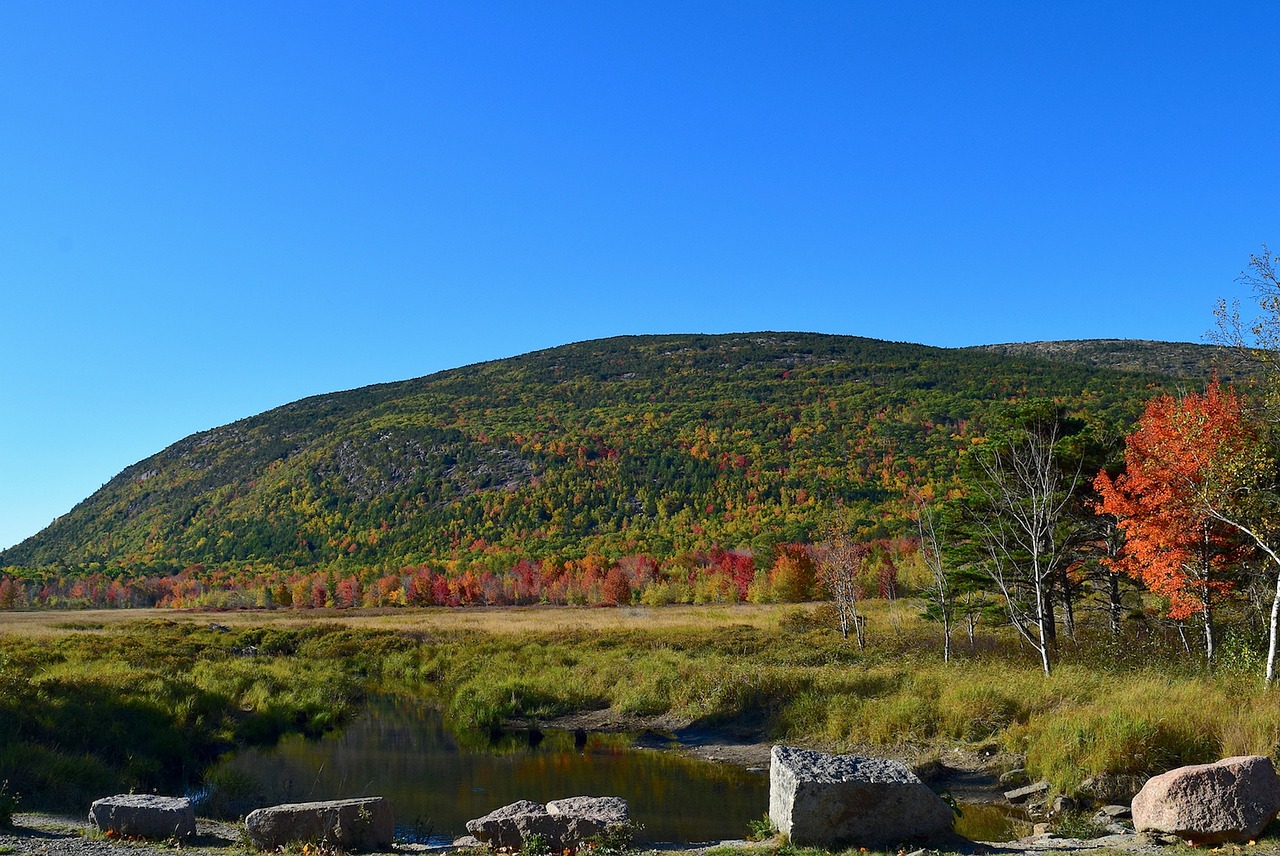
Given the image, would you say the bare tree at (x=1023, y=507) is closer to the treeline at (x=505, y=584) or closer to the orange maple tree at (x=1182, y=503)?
the orange maple tree at (x=1182, y=503)

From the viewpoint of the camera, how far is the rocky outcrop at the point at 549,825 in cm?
1092

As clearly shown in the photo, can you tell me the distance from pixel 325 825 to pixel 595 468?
138815mm

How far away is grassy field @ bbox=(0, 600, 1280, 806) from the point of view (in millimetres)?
15492

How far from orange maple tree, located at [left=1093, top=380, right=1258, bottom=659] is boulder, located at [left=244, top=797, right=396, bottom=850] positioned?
18.4m

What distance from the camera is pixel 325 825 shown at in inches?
428

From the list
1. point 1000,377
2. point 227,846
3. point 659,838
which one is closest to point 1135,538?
point 659,838

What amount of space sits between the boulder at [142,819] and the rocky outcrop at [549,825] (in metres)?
3.76

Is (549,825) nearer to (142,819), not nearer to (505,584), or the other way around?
(142,819)

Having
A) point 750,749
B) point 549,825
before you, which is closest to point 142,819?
point 549,825

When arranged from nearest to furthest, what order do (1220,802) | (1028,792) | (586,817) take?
(1220,802) → (586,817) → (1028,792)

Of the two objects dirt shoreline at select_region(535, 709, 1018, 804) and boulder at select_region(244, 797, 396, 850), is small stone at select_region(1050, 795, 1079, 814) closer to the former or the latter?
dirt shoreline at select_region(535, 709, 1018, 804)

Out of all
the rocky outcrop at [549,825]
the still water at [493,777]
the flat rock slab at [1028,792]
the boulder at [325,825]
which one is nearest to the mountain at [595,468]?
the still water at [493,777]

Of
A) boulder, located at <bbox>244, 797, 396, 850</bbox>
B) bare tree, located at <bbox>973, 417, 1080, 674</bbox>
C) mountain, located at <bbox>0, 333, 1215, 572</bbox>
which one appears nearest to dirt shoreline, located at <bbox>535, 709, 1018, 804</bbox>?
bare tree, located at <bbox>973, 417, 1080, 674</bbox>

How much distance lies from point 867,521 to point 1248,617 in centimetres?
7484
